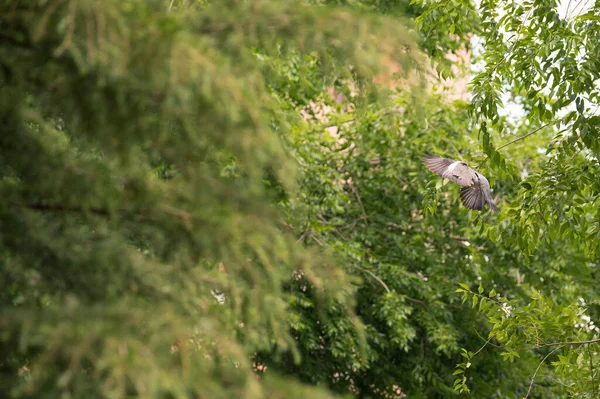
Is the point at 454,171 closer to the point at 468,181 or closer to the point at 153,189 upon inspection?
the point at 468,181

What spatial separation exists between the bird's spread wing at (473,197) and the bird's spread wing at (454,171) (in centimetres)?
10

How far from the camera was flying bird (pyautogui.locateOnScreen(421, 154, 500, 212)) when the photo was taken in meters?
5.16

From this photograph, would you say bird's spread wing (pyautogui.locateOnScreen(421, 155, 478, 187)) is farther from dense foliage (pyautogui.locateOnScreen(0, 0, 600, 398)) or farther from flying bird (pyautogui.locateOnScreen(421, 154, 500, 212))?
dense foliage (pyautogui.locateOnScreen(0, 0, 600, 398))

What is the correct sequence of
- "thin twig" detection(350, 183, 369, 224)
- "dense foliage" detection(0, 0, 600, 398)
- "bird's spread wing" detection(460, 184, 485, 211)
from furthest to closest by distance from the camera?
"thin twig" detection(350, 183, 369, 224) → "bird's spread wing" detection(460, 184, 485, 211) → "dense foliage" detection(0, 0, 600, 398)

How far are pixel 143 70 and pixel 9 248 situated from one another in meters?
0.77

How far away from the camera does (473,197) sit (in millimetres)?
5363

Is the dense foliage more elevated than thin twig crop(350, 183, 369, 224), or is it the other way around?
the dense foliage

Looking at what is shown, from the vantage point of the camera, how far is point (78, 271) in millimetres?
2486

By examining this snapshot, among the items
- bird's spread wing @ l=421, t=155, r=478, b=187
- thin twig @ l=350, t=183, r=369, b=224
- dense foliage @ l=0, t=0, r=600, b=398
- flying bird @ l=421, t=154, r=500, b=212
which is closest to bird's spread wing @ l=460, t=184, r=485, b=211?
flying bird @ l=421, t=154, r=500, b=212

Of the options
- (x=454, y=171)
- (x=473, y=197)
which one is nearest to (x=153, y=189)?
(x=454, y=171)

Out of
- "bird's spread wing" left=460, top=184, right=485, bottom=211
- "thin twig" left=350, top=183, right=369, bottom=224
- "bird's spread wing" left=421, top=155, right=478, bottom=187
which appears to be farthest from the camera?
"thin twig" left=350, top=183, right=369, bottom=224

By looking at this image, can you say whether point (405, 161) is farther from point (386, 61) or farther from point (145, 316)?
point (145, 316)

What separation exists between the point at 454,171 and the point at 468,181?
0.36ft

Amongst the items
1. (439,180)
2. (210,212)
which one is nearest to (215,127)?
(210,212)
